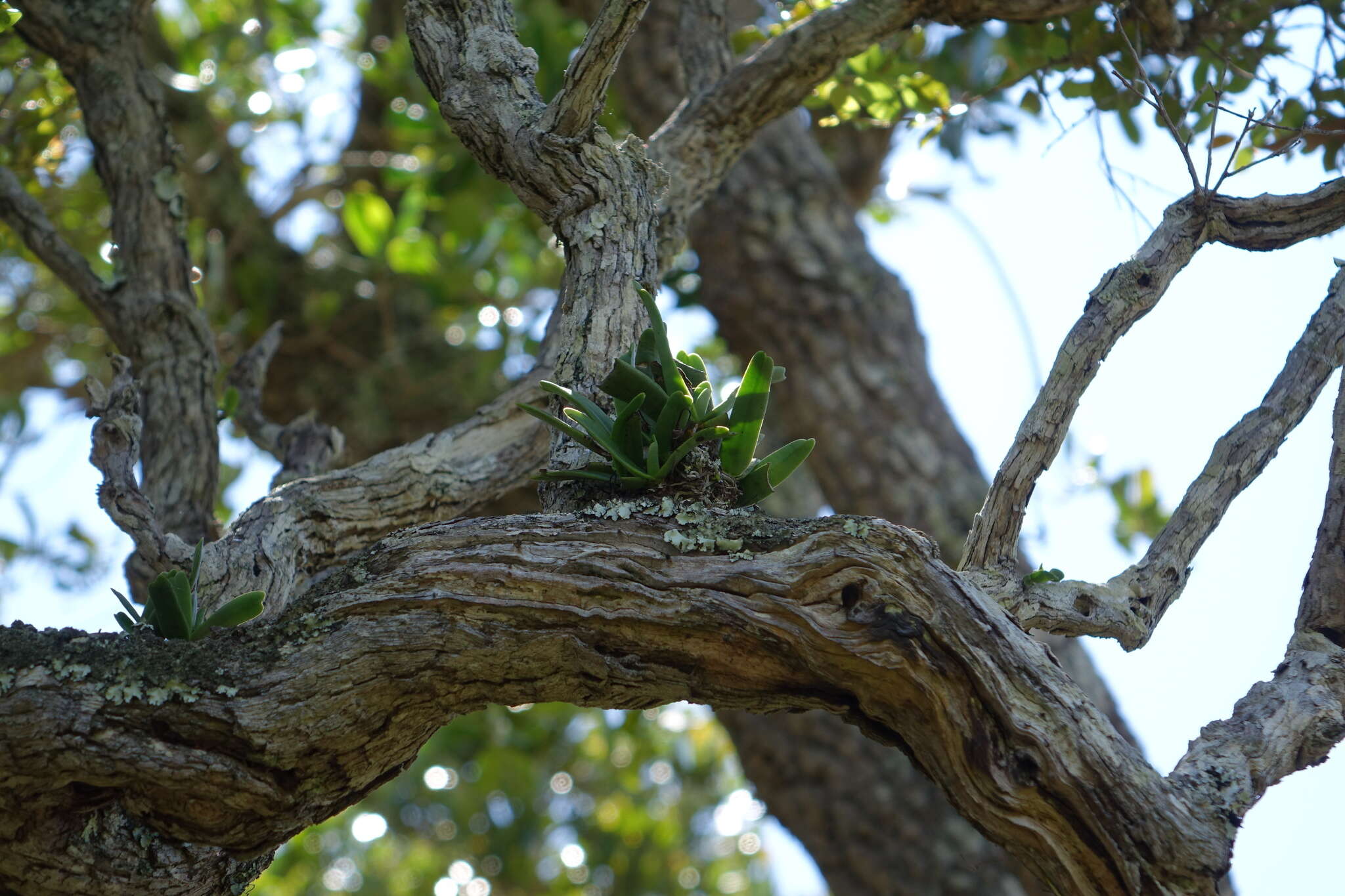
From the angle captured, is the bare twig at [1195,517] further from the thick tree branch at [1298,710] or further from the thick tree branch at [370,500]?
the thick tree branch at [370,500]

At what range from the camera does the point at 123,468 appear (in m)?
1.83

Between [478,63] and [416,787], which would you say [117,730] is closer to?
[478,63]

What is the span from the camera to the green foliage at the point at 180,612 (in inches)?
57.9

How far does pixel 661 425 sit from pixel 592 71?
23.4 inches

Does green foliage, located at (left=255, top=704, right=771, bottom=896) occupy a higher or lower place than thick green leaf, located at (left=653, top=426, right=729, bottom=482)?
higher

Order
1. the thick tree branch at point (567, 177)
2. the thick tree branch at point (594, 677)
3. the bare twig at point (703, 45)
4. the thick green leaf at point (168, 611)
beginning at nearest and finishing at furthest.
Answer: the thick tree branch at point (594, 677), the thick green leaf at point (168, 611), the thick tree branch at point (567, 177), the bare twig at point (703, 45)

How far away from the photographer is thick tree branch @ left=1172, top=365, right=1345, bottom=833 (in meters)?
1.34

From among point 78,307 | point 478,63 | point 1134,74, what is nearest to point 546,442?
point 478,63

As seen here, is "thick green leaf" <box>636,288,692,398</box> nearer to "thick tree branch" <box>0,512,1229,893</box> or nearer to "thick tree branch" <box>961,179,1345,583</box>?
"thick tree branch" <box>0,512,1229,893</box>

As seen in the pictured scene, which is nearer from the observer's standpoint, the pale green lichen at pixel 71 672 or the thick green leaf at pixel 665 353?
the pale green lichen at pixel 71 672

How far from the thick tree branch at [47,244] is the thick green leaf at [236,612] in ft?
4.23

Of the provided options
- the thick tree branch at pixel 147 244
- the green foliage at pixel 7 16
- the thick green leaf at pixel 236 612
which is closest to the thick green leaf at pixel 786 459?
the thick green leaf at pixel 236 612

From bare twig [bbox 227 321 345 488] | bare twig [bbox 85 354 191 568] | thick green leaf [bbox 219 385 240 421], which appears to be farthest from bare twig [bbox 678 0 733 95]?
bare twig [bbox 85 354 191 568]

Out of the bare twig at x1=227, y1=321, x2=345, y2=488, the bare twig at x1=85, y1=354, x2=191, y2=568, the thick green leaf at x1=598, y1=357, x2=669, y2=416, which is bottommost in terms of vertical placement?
the thick green leaf at x1=598, y1=357, x2=669, y2=416
